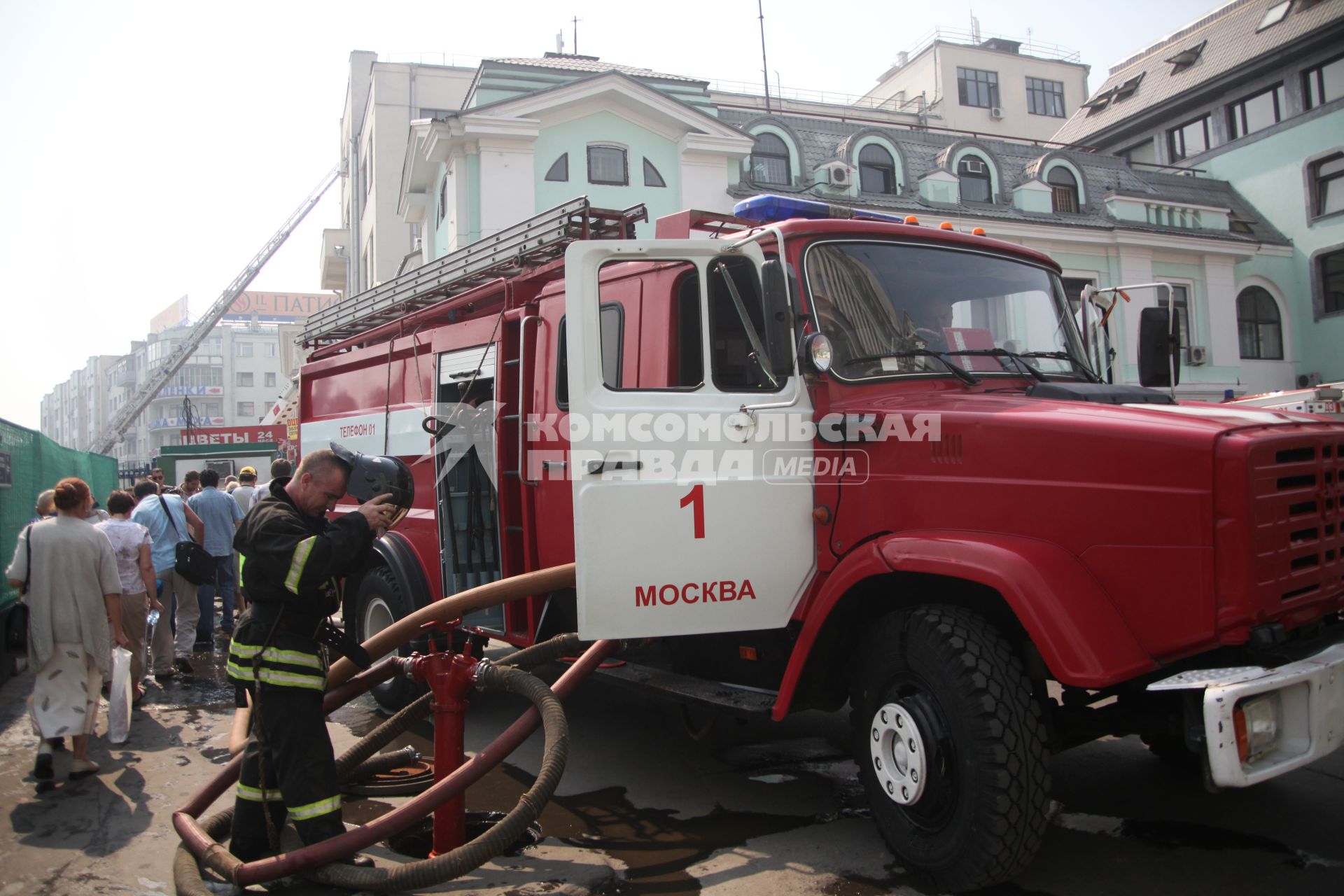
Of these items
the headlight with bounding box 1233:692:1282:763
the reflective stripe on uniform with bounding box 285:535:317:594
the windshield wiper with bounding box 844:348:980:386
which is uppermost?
the windshield wiper with bounding box 844:348:980:386

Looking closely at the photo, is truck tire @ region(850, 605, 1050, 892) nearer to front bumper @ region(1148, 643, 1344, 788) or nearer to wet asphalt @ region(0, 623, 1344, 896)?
wet asphalt @ region(0, 623, 1344, 896)

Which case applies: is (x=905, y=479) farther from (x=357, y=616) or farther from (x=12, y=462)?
(x=12, y=462)

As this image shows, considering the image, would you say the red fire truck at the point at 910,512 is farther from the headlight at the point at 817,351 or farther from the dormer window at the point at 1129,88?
the dormer window at the point at 1129,88

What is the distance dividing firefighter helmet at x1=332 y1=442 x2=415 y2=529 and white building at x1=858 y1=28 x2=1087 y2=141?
39.1 metres

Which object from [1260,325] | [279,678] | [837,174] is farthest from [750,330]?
[1260,325]

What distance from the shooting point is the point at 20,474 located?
30.2ft

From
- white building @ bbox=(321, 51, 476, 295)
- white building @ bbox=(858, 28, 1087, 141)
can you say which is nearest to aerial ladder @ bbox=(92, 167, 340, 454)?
white building @ bbox=(321, 51, 476, 295)

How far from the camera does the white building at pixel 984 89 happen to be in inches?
1569

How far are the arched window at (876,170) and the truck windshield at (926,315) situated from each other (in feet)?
57.9

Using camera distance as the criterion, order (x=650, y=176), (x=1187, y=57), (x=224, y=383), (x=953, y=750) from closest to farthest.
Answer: (x=953, y=750), (x=650, y=176), (x=1187, y=57), (x=224, y=383)

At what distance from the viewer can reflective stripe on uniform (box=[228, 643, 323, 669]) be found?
13.1 ft

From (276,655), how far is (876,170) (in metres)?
20.1

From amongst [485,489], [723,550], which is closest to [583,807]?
[723,550]

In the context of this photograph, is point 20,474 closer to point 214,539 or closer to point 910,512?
point 214,539
